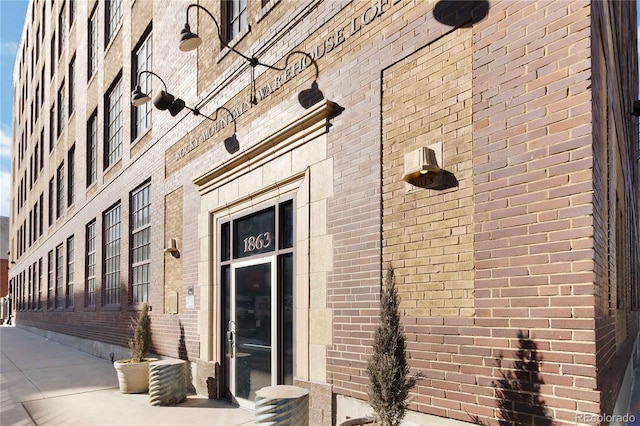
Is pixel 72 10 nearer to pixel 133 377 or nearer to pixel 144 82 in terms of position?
pixel 144 82

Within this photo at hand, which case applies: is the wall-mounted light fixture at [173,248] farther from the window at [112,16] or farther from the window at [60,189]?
the window at [60,189]

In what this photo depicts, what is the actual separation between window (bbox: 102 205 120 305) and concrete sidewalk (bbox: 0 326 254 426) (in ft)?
7.95

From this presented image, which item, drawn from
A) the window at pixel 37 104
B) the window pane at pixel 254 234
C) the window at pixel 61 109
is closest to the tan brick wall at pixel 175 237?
the window pane at pixel 254 234

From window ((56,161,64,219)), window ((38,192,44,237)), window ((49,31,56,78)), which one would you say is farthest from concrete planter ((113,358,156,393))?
window ((38,192,44,237))

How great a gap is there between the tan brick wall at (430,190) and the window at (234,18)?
4.14 m

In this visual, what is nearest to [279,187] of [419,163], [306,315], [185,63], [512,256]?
[306,315]

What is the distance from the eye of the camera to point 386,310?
449 cm

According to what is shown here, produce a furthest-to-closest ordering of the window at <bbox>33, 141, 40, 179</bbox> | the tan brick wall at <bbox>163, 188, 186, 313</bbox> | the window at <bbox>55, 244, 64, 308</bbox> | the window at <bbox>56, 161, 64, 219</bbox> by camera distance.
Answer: the window at <bbox>33, 141, 40, 179</bbox>, the window at <bbox>56, 161, 64, 219</bbox>, the window at <bbox>55, 244, 64, 308</bbox>, the tan brick wall at <bbox>163, 188, 186, 313</bbox>

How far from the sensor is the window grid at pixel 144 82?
12.8m

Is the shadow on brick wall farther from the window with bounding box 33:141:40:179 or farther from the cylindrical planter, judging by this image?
the window with bounding box 33:141:40:179

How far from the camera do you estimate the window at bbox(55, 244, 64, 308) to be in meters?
21.7

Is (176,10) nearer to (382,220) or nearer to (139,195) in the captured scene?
(139,195)

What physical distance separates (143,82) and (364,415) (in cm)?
1042

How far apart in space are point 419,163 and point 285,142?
276cm
